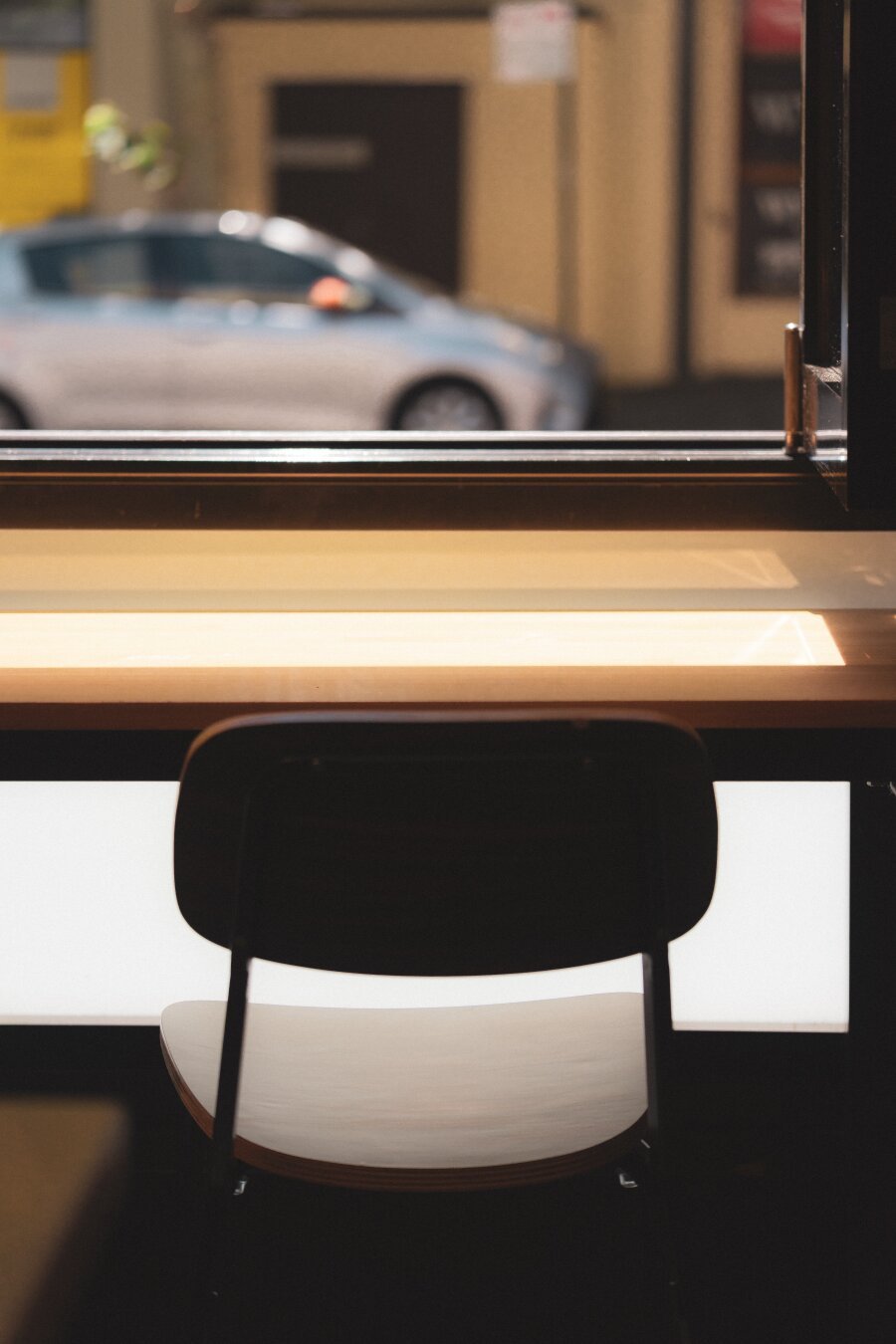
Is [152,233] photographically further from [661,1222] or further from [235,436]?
[661,1222]

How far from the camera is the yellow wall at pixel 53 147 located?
8883mm

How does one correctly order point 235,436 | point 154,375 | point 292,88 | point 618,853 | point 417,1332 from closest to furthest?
1. point 618,853
2. point 417,1332
3. point 235,436
4. point 154,375
5. point 292,88

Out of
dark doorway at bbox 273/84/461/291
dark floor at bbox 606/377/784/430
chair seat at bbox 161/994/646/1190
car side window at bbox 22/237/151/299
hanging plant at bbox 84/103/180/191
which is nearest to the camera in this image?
chair seat at bbox 161/994/646/1190

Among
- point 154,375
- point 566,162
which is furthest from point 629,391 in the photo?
point 154,375

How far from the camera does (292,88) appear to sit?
30.5 ft

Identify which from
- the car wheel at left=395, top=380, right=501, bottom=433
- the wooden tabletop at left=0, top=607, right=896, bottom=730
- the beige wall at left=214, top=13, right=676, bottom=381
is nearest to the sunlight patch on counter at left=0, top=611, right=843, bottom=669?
the wooden tabletop at left=0, top=607, right=896, bottom=730

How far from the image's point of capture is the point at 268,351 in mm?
6086

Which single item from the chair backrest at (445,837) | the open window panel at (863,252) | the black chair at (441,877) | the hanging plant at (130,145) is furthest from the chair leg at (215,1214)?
the hanging plant at (130,145)

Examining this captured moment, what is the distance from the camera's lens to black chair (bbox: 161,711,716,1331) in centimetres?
109

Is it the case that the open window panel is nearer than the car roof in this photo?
Yes

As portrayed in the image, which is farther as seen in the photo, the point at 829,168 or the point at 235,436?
the point at 235,436

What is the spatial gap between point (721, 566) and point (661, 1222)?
1.08 metres

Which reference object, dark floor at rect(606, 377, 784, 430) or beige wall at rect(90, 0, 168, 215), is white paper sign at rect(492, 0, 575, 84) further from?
beige wall at rect(90, 0, 168, 215)

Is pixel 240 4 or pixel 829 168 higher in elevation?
pixel 240 4
